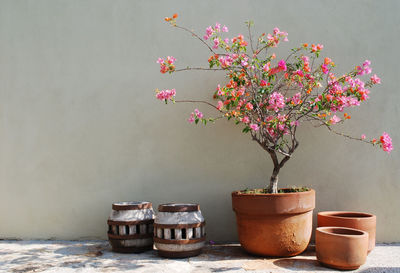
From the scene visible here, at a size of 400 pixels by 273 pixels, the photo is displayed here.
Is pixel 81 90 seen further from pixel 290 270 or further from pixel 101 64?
pixel 290 270

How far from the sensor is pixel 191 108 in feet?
11.5

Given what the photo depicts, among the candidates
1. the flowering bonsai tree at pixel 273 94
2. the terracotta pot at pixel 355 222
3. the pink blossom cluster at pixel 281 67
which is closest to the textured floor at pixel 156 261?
the terracotta pot at pixel 355 222

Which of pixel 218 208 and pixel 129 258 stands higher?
pixel 218 208

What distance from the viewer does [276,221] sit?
9.18 feet

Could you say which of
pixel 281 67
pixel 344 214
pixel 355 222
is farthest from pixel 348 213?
pixel 281 67

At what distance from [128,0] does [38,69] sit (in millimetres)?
1082

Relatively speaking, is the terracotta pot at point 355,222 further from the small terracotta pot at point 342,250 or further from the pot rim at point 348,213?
the small terracotta pot at point 342,250

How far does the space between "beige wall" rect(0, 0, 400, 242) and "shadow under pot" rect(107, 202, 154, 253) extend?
1.54ft

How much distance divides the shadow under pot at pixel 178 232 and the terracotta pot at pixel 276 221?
0.37 metres

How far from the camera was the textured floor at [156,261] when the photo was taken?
2.62 metres

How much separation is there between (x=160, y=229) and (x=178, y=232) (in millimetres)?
142

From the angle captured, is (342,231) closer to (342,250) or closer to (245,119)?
(342,250)

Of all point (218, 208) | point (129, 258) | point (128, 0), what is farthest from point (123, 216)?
point (128, 0)

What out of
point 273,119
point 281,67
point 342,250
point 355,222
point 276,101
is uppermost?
point 281,67
